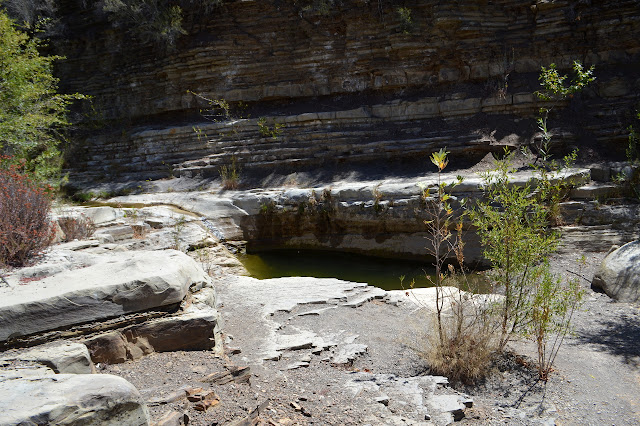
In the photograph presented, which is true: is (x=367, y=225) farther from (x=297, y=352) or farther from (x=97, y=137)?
(x=97, y=137)

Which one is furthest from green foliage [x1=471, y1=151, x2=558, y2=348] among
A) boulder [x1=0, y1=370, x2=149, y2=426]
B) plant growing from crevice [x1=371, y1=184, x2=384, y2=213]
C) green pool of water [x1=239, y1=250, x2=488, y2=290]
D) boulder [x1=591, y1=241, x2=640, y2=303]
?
plant growing from crevice [x1=371, y1=184, x2=384, y2=213]

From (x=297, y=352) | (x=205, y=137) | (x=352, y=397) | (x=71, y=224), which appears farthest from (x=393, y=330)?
(x=205, y=137)

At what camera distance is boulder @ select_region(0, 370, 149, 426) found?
2.29 meters

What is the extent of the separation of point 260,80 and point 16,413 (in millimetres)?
11116

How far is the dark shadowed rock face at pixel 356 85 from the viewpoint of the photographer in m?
10.3

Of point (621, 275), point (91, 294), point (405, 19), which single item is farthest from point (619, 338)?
point (405, 19)

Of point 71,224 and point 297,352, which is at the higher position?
point 71,224

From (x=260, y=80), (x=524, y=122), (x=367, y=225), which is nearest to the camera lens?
(x=367, y=225)

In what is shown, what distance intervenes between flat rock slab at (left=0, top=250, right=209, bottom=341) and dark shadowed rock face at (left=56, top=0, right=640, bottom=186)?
21.9ft

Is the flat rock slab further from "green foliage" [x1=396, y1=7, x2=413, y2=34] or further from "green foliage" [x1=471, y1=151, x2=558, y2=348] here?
"green foliage" [x1=396, y1=7, x2=413, y2=34]

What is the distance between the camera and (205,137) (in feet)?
38.4

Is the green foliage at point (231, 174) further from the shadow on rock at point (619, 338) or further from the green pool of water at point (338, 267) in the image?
the shadow on rock at point (619, 338)

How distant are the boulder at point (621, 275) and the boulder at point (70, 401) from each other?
593 centimetres

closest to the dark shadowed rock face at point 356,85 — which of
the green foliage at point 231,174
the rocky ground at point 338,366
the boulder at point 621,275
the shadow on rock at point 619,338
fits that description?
the green foliage at point 231,174
